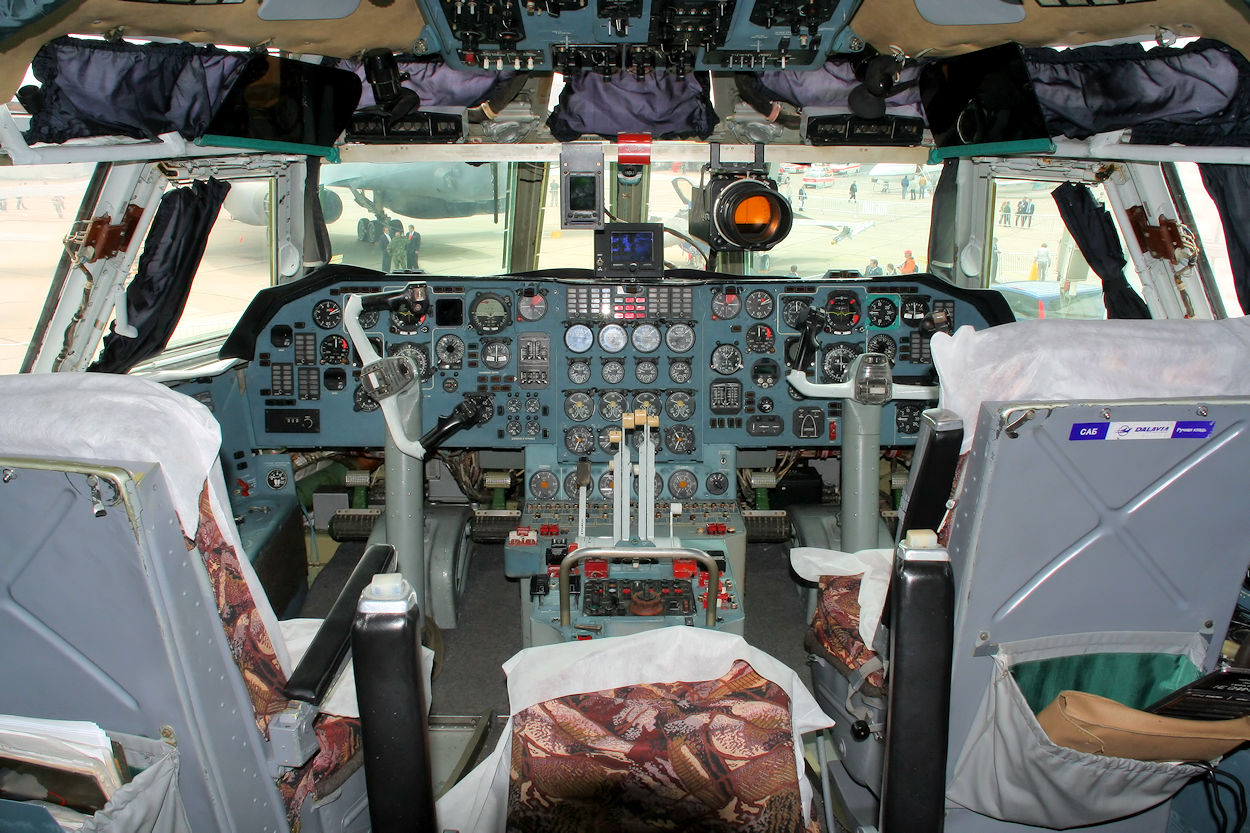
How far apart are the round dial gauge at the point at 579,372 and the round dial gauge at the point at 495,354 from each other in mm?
335

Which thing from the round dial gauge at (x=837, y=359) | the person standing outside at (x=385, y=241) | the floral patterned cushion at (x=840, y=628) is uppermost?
the person standing outside at (x=385, y=241)

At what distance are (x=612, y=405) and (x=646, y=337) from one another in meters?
0.40

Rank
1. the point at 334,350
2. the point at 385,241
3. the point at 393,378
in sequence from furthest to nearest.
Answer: the point at 385,241 → the point at 334,350 → the point at 393,378

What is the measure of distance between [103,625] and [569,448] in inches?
116

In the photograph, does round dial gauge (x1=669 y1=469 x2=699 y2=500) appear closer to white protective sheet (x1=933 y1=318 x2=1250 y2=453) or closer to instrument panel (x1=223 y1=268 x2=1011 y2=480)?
instrument panel (x1=223 y1=268 x2=1011 y2=480)

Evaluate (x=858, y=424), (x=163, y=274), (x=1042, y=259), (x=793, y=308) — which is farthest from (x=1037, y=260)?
(x=163, y=274)

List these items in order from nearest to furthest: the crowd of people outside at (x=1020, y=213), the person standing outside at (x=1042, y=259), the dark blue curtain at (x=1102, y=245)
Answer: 1. the dark blue curtain at (x=1102, y=245)
2. the crowd of people outside at (x=1020, y=213)
3. the person standing outside at (x=1042, y=259)

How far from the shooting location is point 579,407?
417cm

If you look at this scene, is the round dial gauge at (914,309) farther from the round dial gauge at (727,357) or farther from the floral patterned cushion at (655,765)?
the floral patterned cushion at (655,765)

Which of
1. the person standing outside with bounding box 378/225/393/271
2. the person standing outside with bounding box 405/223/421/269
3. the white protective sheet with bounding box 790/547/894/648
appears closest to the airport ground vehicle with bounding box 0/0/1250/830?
the white protective sheet with bounding box 790/547/894/648

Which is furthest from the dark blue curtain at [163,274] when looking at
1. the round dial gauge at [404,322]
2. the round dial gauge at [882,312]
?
the round dial gauge at [882,312]

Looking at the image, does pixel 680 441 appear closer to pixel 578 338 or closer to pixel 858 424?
pixel 578 338

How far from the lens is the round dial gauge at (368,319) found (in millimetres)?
4141

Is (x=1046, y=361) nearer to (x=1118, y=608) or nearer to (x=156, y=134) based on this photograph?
(x=1118, y=608)
